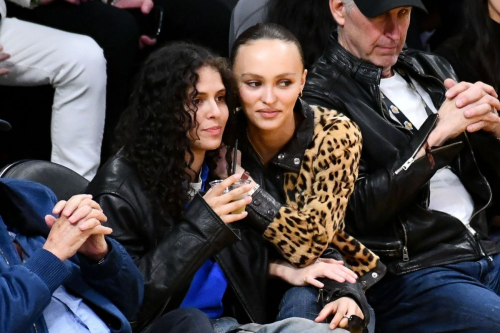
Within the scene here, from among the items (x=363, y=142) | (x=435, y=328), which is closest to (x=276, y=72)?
(x=363, y=142)

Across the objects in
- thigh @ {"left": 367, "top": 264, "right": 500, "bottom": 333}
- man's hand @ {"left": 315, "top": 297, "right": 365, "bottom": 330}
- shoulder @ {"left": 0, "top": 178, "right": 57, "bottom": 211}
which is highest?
shoulder @ {"left": 0, "top": 178, "right": 57, "bottom": 211}

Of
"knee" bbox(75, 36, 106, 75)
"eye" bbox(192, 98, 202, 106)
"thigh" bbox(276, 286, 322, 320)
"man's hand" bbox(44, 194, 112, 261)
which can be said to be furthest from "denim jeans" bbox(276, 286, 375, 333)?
"knee" bbox(75, 36, 106, 75)

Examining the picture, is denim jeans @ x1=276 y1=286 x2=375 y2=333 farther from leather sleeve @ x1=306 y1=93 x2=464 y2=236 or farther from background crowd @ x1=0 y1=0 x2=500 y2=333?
leather sleeve @ x1=306 y1=93 x2=464 y2=236

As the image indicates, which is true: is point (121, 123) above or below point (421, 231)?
above

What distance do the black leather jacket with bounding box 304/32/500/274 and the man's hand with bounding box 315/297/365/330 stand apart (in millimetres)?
412

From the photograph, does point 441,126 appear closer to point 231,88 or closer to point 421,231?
point 421,231

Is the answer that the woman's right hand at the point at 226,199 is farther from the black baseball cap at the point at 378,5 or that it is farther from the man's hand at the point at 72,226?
the black baseball cap at the point at 378,5

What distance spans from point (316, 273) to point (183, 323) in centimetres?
57

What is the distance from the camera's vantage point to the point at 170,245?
8.61ft

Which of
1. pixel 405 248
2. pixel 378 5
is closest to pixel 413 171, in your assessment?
pixel 405 248

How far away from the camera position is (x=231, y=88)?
9.61 feet

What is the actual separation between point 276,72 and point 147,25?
1187 millimetres

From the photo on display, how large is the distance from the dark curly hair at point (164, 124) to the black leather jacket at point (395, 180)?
1.91 feet

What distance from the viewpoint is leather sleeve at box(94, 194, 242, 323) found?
2.61 m
